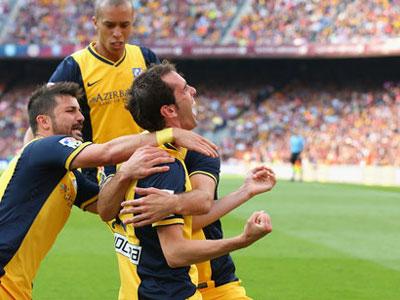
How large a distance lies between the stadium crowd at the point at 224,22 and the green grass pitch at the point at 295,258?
20.9 metres

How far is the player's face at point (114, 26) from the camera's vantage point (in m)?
5.82

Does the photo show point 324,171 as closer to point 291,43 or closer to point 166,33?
point 291,43

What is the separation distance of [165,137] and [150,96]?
204 mm

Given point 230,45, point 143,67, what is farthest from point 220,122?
point 143,67

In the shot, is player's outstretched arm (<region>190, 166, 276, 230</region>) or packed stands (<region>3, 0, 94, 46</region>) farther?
packed stands (<region>3, 0, 94, 46</region>)

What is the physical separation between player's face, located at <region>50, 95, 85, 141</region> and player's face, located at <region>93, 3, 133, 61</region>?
151cm

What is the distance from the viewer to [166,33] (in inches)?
1544

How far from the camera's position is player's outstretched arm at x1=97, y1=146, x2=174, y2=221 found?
143 inches

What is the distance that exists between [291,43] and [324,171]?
8979 millimetres

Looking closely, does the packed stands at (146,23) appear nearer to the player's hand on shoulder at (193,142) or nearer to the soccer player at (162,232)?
the soccer player at (162,232)

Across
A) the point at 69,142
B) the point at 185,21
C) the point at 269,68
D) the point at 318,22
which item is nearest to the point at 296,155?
the point at 318,22

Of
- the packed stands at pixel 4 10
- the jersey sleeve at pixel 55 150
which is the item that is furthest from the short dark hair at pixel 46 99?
the packed stands at pixel 4 10

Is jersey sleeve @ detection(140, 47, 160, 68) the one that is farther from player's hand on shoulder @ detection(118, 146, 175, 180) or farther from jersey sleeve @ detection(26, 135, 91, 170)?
player's hand on shoulder @ detection(118, 146, 175, 180)

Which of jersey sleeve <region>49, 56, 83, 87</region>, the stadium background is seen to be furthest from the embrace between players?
the stadium background
